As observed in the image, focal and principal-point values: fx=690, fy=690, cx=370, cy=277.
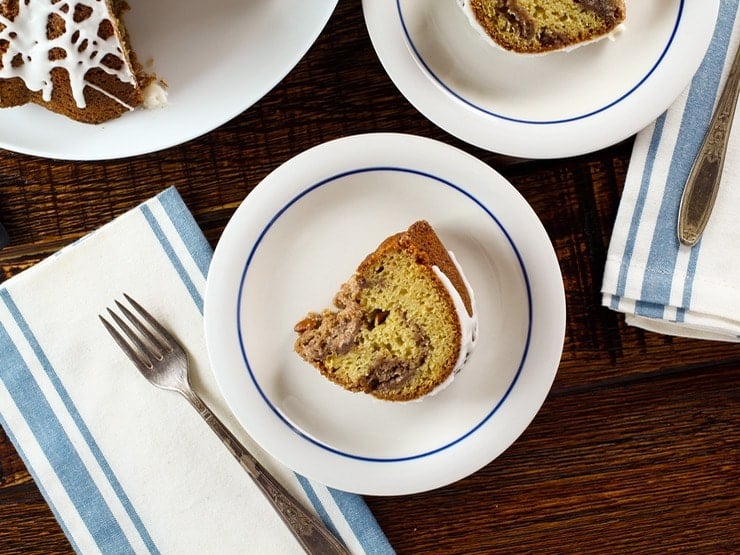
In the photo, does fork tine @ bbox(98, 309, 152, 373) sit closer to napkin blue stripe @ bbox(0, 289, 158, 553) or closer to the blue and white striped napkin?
napkin blue stripe @ bbox(0, 289, 158, 553)

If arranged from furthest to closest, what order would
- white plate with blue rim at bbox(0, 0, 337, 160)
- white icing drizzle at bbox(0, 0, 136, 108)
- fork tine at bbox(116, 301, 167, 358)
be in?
fork tine at bbox(116, 301, 167, 358), white plate with blue rim at bbox(0, 0, 337, 160), white icing drizzle at bbox(0, 0, 136, 108)

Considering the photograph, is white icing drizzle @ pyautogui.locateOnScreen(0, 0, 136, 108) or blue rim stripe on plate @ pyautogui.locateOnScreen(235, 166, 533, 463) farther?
blue rim stripe on plate @ pyautogui.locateOnScreen(235, 166, 533, 463)

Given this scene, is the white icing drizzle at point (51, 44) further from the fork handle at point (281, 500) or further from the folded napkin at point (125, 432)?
the fork handle at point (281, 500)

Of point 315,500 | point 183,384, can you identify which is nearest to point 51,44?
point 183,384

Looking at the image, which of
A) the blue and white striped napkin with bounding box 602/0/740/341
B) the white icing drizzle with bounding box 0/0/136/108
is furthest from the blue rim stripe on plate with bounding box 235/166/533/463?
the white icing drizzle with bounding box 0/0/136/108

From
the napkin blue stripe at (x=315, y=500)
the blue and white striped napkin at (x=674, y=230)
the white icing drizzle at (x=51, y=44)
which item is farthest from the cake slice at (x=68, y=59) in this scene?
the blue and white striped napkin at (x=674, y=230)
